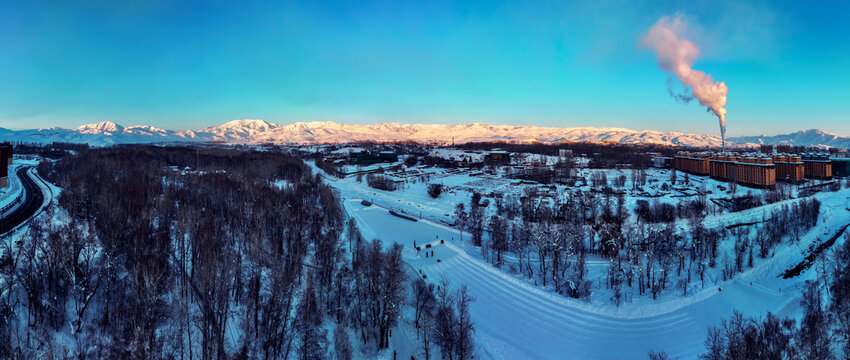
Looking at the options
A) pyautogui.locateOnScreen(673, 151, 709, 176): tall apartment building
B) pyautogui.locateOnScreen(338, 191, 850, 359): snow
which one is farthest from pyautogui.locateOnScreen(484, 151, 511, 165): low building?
pyautogui.locateOnScreen(338, 191, 850, 359): snow

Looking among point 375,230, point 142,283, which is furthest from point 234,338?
point 375,230

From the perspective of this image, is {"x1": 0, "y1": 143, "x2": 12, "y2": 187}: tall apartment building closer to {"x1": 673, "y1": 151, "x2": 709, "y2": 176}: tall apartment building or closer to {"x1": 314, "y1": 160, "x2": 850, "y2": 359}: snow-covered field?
{"x1": 314, "y1": 160, "x2": 850, "y2": 359}: snow-covered field

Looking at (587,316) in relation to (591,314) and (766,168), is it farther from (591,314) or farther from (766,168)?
(766,168)

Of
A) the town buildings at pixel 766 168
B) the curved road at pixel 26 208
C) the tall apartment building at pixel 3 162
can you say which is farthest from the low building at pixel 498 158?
the tall apartment building at pixel 3 162

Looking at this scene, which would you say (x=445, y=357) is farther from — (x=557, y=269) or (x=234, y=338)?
(x=557, y=269)

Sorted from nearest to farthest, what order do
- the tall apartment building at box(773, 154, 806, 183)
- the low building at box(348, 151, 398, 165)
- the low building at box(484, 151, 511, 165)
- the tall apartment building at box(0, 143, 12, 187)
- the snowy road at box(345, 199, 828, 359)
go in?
1. the snowy road at box(345, 199, 828, 359)
2. the tall apartment building at box(0, 143, 12, 187)
3. the tall apartment building at box(773, 154, 806, 183)
4. the low building at box(348, 151, 398, 165)
5. the low building at box(484, 151, 511, 165)

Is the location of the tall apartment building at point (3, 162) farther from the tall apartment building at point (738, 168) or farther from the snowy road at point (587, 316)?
the tall apartment building at point (738, 168)

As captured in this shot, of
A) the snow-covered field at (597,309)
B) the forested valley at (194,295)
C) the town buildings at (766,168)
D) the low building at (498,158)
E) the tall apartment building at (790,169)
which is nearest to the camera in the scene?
the forested valley at (194,295)
